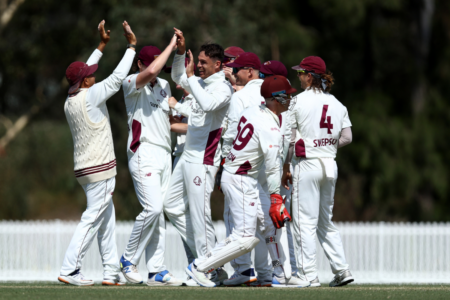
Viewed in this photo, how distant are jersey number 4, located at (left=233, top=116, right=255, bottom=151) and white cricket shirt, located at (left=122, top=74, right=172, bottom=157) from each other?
100 cm

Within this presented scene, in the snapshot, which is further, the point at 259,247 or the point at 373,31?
the point at 373,31

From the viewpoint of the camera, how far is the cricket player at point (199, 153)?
7.30m

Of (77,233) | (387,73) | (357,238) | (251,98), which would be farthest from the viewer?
(387,73)

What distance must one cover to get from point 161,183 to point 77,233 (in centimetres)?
113

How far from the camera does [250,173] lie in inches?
276

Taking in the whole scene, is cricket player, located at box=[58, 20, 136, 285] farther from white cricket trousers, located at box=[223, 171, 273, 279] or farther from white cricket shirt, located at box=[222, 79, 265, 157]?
white cricket trousers, located at box=[223, 171, 273, 279]

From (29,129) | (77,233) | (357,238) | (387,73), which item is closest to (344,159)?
(387,73)

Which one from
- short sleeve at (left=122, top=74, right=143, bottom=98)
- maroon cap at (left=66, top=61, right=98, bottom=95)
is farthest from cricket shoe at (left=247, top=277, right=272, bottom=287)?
maroon cap at (left=66, top=61, right=98, bottom=95)

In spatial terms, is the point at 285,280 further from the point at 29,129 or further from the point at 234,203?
the point at 29,129

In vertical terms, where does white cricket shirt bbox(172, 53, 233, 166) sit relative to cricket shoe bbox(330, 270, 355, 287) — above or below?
above

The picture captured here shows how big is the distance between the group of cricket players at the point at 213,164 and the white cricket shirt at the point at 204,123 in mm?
12

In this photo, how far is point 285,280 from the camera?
7176 mm

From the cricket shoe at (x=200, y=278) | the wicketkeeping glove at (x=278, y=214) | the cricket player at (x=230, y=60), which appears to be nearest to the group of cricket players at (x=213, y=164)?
the cricket shoe at (x=200, y=278)

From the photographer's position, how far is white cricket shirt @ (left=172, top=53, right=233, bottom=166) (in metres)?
7.39
